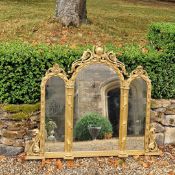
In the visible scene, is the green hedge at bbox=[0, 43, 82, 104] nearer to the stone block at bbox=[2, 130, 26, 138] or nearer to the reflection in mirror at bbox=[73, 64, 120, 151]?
the stone block at bbox=[2, 130, 26, 138]

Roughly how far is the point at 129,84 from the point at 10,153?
2401 mm

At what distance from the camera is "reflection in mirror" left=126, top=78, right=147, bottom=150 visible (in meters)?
7.97

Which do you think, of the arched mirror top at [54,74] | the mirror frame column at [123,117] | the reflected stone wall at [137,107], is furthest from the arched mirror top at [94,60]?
the reflected stone wall at [137,107]

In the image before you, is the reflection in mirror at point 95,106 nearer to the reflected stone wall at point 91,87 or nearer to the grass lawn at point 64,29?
the reflected stone wall at point 91,87

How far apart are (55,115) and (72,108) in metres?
0.31

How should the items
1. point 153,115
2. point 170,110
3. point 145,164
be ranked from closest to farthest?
point 145,164
point 153,115
point 170,110

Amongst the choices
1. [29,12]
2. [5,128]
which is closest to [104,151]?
[5,128]

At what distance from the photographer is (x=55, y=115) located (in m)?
7.81

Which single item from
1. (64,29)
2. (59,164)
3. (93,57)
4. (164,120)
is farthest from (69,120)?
(64,29)

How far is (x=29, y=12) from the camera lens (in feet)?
53.6

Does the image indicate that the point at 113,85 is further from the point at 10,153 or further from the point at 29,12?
the point at 29,12

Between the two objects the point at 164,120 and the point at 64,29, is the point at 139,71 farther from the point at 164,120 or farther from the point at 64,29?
the point at 64,29

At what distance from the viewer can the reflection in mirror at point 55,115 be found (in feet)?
25.3

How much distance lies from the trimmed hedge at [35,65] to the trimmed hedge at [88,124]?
0.98m
